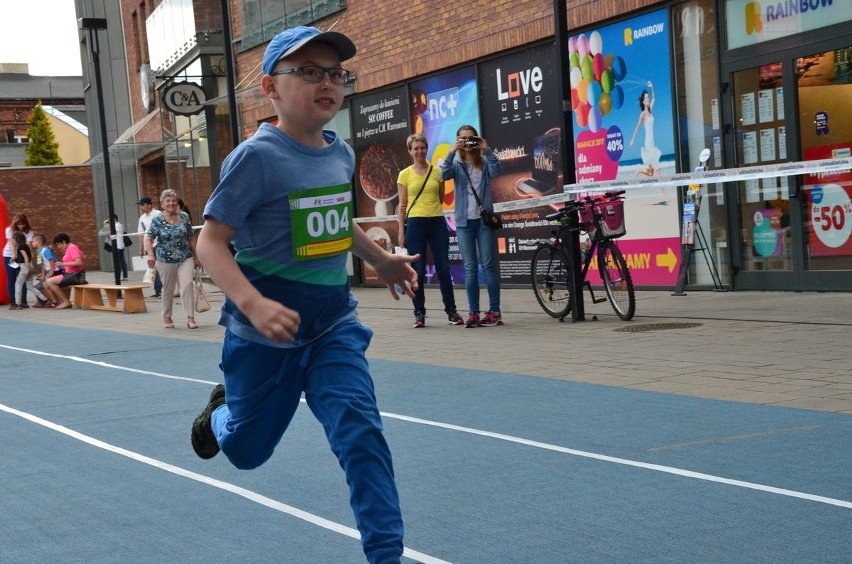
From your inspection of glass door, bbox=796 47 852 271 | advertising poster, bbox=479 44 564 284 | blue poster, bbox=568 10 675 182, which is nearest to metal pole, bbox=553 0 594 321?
glass door, bbox=796 47 852 271

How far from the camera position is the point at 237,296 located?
375 centimetres

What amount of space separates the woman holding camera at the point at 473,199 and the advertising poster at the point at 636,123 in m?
2.82

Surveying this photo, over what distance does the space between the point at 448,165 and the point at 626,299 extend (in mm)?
2294

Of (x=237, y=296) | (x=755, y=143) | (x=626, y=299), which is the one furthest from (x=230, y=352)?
(x=755, y=143)

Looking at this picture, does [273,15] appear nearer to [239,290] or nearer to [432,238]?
[432,238]

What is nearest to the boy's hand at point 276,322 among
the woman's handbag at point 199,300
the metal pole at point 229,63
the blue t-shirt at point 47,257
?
the woman's handbag at point 199,300

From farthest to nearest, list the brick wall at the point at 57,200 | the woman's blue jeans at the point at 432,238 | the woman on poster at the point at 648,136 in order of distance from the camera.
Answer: the brick wall at the point at 57,200, the woman on poster at the point at 648,136, the woman's blue jeans at the point at 432,238

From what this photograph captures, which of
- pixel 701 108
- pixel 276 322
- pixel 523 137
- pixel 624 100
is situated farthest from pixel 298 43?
pixel 523 137

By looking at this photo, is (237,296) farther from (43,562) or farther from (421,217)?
A: (421,217)

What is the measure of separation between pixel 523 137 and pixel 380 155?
15.1ft

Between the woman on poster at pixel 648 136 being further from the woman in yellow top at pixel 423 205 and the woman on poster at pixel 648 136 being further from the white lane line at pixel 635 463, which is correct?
the white lane line at pixel 635 463

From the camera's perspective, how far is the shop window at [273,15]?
23312 mm

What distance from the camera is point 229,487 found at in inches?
225

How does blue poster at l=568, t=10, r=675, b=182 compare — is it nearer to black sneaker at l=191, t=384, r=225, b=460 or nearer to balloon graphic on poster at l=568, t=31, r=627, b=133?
balloon graphic on poster at l=568, t=31, r=627, b=133
